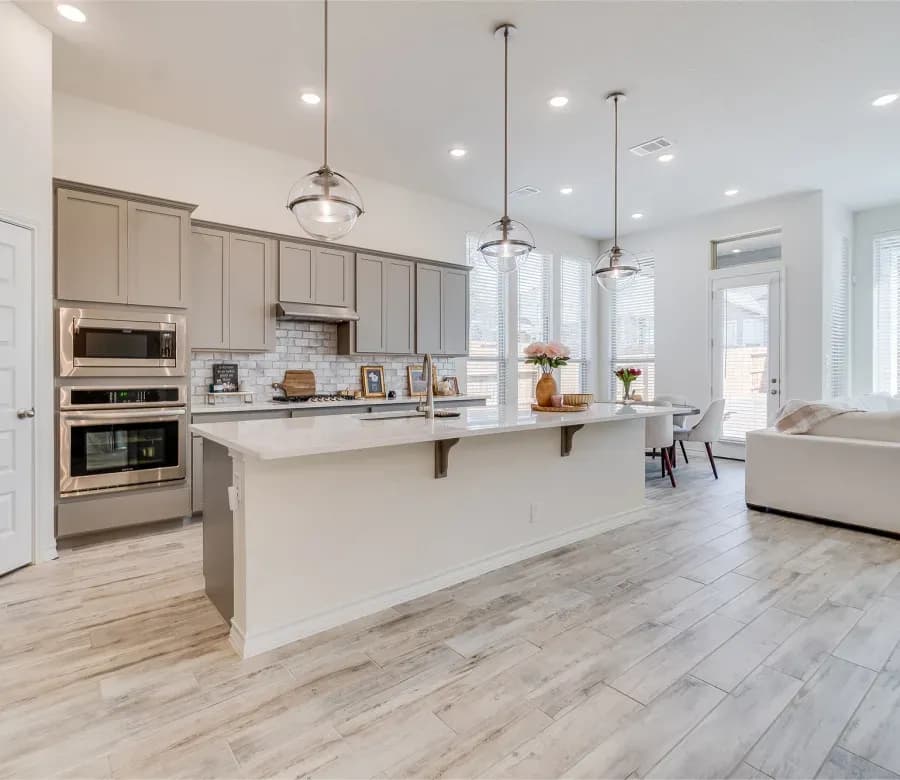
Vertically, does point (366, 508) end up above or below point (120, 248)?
below

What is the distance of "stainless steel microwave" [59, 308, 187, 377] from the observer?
11.2ft

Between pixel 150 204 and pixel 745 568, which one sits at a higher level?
pixel 150 204

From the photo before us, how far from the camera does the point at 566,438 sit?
11.4 ft

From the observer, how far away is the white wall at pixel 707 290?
6.00 m

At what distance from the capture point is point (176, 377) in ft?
12.5

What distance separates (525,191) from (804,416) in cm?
365

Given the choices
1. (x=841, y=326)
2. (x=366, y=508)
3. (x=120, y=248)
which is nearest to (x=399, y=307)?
(x=120, y=248)

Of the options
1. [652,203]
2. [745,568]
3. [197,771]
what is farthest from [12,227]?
[652,203]

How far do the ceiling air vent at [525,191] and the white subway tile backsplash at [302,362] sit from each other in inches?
88.4

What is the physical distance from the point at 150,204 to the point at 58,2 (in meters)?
1.18

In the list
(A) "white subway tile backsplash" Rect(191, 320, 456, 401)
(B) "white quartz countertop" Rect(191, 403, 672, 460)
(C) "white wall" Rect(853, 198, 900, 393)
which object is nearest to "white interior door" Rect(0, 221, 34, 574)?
(B) "white quartz countertop" Rect(191, 403, 672, 460)

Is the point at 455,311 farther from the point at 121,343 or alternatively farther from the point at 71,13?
the point at 71,13

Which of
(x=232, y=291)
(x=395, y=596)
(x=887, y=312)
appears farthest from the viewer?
(x=887, y=312)

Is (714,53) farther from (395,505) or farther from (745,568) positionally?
(395,505)
